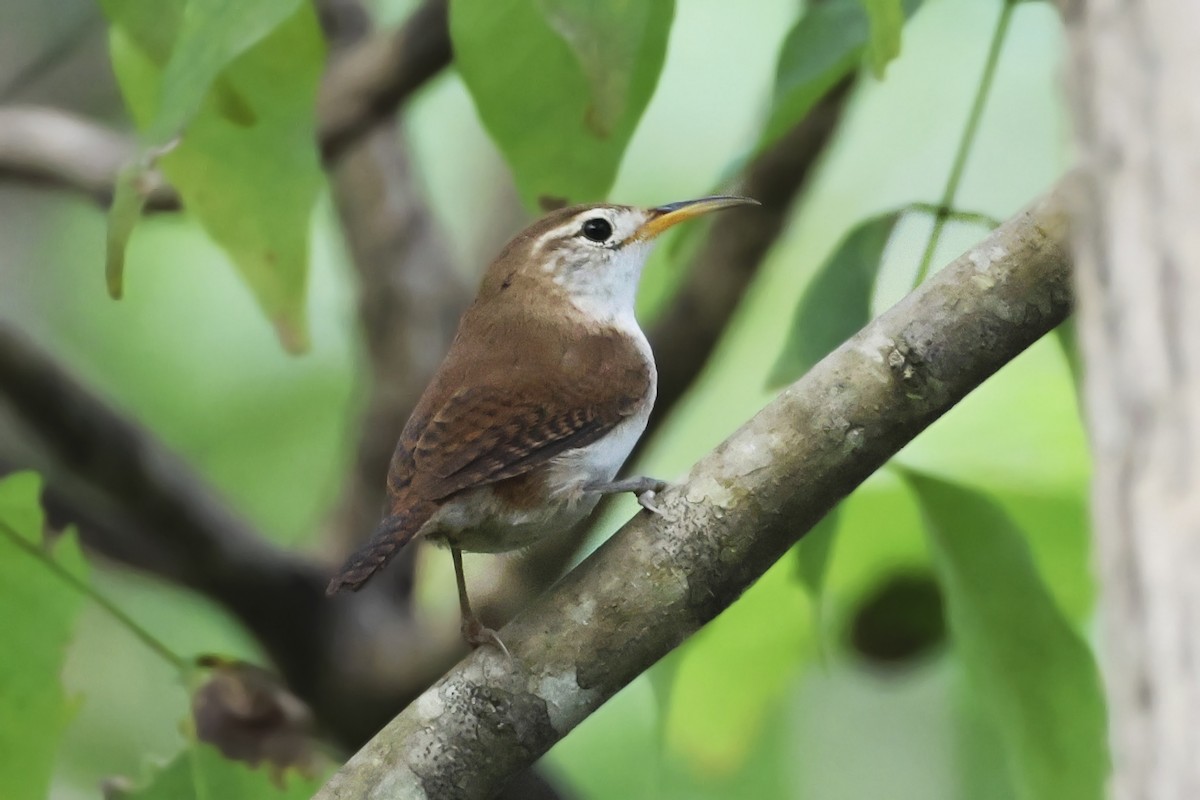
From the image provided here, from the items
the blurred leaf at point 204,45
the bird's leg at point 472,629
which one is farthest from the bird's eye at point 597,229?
the blurred leaf at point 204,45

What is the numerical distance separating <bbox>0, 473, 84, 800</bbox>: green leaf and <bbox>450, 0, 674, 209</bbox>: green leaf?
824mm

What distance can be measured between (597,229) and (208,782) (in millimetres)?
1285

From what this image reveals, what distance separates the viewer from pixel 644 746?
353 centimetres

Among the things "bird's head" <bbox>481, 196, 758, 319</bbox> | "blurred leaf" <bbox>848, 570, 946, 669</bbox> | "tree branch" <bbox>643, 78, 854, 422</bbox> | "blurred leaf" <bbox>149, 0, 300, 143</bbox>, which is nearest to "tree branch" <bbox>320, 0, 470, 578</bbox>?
"tree branch" <bbox>643, 78, 854, 422</bbox>

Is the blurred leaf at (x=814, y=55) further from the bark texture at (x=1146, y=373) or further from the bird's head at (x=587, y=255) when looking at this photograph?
the bark texture at (x=1146, y=373)

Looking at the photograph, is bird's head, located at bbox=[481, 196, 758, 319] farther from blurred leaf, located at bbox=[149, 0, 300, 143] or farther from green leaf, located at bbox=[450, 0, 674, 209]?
blurred leaf, located at bbox=[149, 0, 300, 143]

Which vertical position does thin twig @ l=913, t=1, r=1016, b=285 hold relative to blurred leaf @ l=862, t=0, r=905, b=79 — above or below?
below

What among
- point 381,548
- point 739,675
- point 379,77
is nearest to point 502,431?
point 381,548

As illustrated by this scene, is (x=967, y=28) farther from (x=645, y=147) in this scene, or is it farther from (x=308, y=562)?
(x=308, y=562)

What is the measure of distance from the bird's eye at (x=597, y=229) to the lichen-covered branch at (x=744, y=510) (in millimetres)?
1145

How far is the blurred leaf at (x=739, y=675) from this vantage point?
9.00 ft

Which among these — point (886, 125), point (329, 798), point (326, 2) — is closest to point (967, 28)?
point (886, 125)

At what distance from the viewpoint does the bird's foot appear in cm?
164

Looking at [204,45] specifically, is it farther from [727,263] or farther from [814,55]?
[727,263]
